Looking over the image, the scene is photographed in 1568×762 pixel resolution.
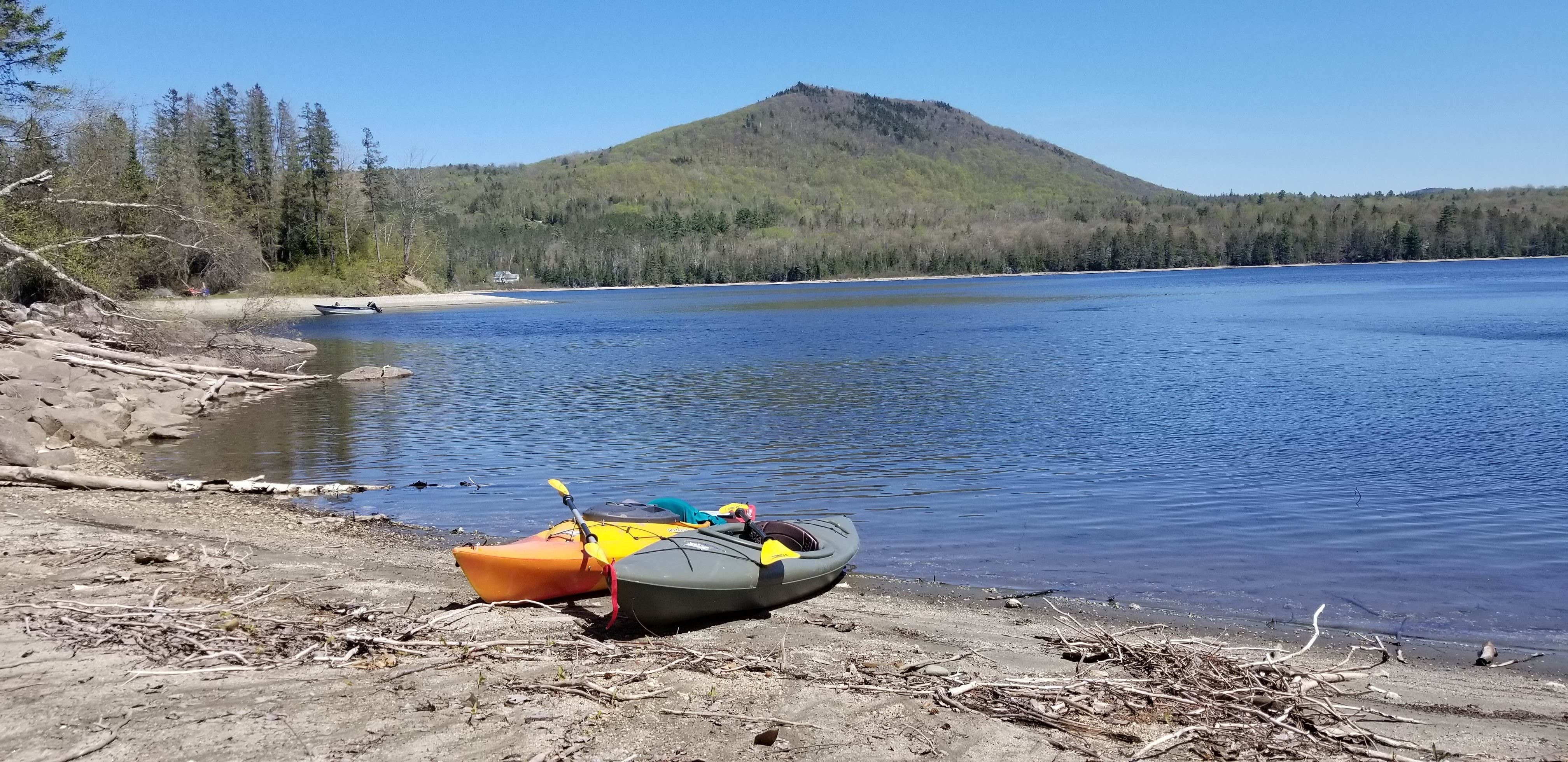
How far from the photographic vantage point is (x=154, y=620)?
672 cm

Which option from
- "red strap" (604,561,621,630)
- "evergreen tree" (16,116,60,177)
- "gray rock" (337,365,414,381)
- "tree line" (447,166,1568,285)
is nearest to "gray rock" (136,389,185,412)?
"gray rock" (337,365,414,381)

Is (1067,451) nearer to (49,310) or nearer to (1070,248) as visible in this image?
(49,310)

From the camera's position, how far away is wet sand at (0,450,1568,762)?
514 cm

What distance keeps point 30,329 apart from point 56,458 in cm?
849

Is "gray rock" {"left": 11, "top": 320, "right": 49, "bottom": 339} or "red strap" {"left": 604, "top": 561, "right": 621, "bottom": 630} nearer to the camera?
"red strap" {"left": 604, "top": 561, "right": 621, "bottom": 630}

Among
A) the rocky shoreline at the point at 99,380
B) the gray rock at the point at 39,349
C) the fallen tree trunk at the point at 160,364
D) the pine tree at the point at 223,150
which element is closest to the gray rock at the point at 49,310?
the rocky shoreline at the point at 99,380

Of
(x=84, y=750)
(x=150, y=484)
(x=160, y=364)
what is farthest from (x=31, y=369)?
(x=84, y=750)

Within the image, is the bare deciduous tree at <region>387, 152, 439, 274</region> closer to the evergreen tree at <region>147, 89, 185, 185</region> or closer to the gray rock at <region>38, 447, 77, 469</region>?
the evergreen tree at <region>147, 89, 185, 185</region>

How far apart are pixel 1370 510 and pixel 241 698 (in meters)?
12.3

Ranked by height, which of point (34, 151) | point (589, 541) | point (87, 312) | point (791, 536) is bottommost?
point (791, 536)

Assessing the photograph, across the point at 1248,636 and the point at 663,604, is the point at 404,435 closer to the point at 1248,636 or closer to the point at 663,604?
the point at 663,604

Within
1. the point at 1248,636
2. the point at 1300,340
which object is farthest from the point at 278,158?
the point at 1248,636

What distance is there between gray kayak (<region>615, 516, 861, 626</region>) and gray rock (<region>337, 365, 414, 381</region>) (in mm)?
23336

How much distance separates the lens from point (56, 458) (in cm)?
1459
